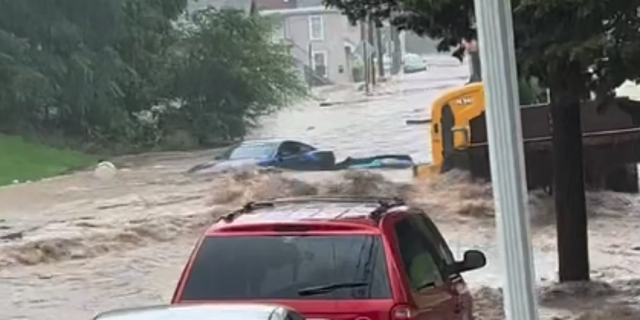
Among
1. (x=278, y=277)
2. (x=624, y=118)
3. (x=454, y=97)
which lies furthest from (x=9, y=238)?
(x=278, y=277)

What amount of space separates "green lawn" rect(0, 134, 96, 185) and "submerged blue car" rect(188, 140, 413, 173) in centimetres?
655

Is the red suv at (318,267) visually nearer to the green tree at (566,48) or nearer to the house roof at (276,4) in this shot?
the green tree at (566,48)

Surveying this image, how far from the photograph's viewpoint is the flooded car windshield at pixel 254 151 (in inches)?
1688

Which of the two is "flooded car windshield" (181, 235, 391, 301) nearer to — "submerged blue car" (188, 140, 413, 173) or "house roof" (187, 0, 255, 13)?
"submerged blue car" (188, 140, 413, 173)

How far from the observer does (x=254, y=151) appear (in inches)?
1713

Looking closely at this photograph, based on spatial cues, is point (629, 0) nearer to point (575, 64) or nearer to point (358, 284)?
point (575, 64)

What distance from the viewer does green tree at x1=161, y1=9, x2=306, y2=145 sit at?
58.3 m

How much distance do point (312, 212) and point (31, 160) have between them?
43537 mm

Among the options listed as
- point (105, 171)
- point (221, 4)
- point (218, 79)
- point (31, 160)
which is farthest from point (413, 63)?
point (105, 171)

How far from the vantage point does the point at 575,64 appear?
12.7 m

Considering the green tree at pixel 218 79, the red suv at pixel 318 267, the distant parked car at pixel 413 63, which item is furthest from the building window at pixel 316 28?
the red suv at pixel 318 267

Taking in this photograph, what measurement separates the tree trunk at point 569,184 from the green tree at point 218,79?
42326 mm

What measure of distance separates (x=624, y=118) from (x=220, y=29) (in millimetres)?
32286

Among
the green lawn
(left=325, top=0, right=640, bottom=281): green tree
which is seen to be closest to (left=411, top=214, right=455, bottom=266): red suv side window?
(left=325, top=0, right=640, bottom=281): green tree
